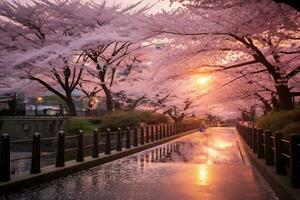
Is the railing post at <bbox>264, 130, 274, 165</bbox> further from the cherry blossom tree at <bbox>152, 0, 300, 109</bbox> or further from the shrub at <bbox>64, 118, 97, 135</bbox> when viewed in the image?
the shrub at <bbox>64, 118, 97, 135</bbox>

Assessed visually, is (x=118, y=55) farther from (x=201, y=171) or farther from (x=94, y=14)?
(x=201, y=171)

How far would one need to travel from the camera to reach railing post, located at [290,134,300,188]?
8.74 metres

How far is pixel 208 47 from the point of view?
19.6m

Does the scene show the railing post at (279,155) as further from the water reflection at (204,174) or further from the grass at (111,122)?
the grass at (111,122)

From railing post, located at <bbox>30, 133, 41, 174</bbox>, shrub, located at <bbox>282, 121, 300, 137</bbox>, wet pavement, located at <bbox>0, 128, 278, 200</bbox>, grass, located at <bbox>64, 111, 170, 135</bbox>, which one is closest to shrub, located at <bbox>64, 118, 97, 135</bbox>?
grass, located at <bbox>64, 111, 170, 135</bbox>

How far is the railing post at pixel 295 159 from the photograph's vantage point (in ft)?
28.7

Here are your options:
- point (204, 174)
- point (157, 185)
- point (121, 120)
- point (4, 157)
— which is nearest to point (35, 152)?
point (4, 157)

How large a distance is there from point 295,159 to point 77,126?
A: 2808cm

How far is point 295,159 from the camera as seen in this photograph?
8852 millimetres

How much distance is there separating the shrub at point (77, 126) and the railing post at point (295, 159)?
26.4 meters

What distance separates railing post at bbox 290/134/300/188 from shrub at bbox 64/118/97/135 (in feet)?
86.5

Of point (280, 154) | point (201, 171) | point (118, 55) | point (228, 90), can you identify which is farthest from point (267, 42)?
point (118, 55)

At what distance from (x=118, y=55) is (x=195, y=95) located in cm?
848

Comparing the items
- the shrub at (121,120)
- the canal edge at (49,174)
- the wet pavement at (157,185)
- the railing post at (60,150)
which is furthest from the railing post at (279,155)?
the shrub at (121,120)
